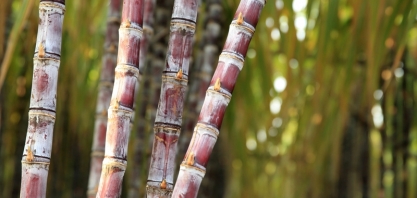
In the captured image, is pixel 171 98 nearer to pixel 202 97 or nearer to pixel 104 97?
pixel 104 97

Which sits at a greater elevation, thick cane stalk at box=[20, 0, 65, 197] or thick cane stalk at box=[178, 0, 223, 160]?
thick cane stalk at box=[178, 0, 223, 160]

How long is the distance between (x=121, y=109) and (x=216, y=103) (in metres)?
0.07

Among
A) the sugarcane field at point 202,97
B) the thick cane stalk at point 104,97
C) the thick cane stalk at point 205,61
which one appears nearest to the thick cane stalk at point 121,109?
the sugarcane field at point 202,97

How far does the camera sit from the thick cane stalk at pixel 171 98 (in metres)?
0.44

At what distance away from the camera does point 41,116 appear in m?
0.42

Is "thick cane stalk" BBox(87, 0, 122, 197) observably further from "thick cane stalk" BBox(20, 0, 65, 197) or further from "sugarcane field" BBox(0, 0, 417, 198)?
"thick cane stalk" BBox(20, 0, 65, 197)

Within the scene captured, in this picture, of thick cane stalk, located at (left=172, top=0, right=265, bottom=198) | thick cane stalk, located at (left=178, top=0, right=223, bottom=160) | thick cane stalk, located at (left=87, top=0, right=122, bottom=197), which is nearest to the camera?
thick cane stalk, located at (left=172, top=0, right=265, bottom=198)

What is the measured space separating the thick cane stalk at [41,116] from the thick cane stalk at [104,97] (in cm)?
15

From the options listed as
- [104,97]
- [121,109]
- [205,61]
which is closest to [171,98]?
[121,109]

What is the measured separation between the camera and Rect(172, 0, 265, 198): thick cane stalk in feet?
1.30

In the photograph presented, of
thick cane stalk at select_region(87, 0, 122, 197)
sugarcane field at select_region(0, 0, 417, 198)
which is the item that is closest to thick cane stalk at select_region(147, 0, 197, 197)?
sugarcane field at select_region(0, 0, 417, 198)

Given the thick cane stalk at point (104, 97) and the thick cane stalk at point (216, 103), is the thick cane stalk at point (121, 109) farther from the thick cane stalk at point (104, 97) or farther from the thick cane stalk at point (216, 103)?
the thick cane stalk at point (104, 97)

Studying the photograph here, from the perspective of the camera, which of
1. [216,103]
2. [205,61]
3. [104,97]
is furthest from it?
[205,61]

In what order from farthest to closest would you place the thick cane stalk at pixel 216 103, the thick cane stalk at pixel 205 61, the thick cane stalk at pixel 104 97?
the thick cane stalk at pixel 205 61
the thick cane stalk at pixel 104 97
the thick cane stalk at pixel 216 103
